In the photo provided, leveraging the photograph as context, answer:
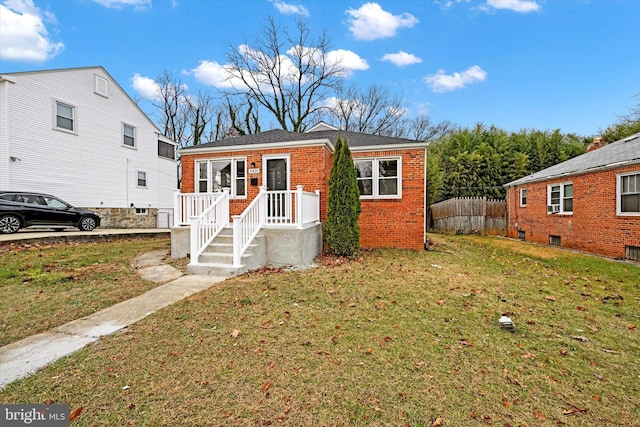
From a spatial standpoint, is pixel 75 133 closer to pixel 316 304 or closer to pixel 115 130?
pixel 115 130

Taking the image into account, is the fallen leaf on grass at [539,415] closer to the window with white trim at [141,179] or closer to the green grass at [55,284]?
the green grass at [55,284]

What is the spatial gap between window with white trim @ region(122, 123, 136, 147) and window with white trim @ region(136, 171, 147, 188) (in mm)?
1730

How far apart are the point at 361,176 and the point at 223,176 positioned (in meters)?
4.79

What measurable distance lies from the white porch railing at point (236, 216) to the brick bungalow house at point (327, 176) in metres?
1.55

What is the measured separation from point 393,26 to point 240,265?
1658cm

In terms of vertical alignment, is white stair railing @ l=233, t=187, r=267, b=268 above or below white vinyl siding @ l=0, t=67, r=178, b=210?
below

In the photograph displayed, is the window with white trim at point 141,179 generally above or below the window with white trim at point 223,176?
above

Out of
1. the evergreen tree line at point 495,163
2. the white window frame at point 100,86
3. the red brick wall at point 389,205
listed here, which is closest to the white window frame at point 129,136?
the white window frame at point 100,86

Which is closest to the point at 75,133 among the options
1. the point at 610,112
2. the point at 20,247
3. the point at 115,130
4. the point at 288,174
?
the point at 115,130

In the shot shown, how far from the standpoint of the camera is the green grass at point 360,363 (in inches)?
90.6

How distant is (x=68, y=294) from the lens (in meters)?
5.06

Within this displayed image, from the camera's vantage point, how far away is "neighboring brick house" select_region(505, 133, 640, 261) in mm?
9539

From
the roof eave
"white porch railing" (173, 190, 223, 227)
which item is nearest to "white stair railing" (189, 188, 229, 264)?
"white porch railing" (173, 190, 223, 227)

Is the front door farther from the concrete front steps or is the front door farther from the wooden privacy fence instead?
the wooden privacy fence
